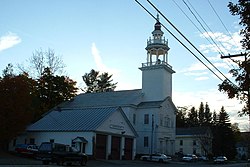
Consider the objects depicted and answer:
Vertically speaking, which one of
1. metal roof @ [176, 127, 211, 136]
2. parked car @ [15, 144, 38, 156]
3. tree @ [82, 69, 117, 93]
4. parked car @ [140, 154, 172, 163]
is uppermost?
tree @ [82, 69, 117, 93]

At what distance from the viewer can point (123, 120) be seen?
52656mm

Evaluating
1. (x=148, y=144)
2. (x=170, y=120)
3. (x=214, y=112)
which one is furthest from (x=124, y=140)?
(x=214, y=112)

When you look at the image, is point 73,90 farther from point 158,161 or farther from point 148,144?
point 158,161

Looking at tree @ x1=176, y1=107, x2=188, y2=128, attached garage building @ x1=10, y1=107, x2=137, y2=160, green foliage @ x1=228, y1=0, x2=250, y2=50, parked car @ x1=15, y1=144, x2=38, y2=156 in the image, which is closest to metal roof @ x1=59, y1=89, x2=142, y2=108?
attached garage building @ x1=10, y1=107, x2=137, y2=160

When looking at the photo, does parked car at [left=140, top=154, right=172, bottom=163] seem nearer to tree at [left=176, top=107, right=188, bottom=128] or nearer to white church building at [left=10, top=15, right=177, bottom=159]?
white church building at [left=10, top=15, right=177, bottom=159]

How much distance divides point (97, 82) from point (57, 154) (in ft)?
265

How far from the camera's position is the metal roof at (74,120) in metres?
47.9

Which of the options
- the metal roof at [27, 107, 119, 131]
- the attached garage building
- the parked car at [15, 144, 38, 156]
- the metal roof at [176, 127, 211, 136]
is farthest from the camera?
the metal roof at [176, 127, 211, 136]

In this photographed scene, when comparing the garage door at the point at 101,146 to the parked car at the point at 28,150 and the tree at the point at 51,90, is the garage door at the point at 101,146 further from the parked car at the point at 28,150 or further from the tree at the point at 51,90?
the tree at the point at 51,90

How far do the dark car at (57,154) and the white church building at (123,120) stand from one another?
12.5m

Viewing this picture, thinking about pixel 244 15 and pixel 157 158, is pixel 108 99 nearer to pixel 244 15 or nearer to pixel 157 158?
pixel 157 158

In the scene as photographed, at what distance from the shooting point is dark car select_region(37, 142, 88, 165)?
1278 inches

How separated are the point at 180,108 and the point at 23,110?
87284mm

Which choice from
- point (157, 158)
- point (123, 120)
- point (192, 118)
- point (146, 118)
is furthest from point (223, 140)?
point (192, 118)
